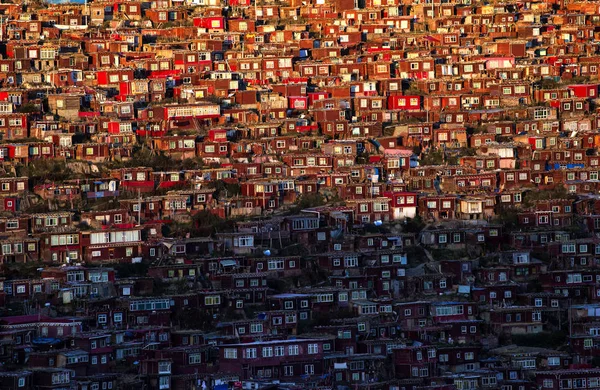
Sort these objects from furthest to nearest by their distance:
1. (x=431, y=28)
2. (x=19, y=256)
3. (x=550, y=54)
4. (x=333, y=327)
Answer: (x=431, y=28) → (x=550, y=54) → (x=19, y=256) → (x=333, y=327)

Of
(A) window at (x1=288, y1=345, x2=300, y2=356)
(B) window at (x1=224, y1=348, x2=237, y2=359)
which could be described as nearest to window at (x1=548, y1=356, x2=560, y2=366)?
(A) window at (x1=288, y1=345, x2=300, y2=356)

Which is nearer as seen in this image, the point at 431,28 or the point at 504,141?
the point at 504,141

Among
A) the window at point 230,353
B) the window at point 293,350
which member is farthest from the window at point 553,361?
the window at point 230,353

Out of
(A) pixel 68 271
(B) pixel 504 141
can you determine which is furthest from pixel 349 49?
(A) pixel 68 271

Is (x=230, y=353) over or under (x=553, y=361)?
over

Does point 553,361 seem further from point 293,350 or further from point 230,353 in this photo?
point 230,353

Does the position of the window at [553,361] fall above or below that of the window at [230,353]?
below

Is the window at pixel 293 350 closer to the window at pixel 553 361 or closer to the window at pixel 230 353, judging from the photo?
the window at pixel 230 353

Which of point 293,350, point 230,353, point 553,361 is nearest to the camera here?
point 230,353

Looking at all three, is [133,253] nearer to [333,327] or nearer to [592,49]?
Answer: [333,327]

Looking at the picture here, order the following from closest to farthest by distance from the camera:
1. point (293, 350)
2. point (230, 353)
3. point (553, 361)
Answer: point (230, 353)
point (293, 350)
point (553, 361)

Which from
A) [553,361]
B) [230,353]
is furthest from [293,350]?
[553,361]
